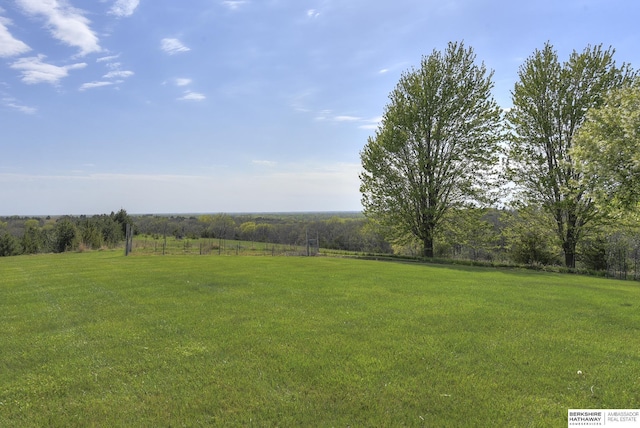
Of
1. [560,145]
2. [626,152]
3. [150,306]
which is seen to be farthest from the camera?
[560,145]

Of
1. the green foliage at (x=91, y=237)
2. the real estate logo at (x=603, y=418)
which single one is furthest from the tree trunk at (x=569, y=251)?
the green foliage at (x=91, y=237)

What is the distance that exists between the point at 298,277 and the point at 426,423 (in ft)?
31.5

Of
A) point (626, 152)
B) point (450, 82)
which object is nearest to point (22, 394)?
point (626, 152)

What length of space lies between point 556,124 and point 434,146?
719 cm

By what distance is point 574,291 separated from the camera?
34.8 ft

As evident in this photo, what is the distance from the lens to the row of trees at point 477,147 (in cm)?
2042

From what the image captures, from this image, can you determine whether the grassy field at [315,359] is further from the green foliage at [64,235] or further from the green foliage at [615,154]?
the green foliage at [64,235]

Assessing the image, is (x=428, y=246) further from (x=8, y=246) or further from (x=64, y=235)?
(x=8, y=246)

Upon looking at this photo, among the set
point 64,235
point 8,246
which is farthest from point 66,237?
point 8,246

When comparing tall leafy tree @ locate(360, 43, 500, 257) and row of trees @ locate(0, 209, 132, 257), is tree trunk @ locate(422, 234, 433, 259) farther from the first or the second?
row of trees @ locate(0, 209, 132, 257)

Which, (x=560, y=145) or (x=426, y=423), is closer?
(x=426, y=423)

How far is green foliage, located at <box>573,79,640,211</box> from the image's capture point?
42.2ft

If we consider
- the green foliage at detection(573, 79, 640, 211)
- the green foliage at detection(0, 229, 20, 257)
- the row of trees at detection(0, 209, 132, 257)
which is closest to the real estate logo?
the green foliage at detection(573, 79, 640, 211)

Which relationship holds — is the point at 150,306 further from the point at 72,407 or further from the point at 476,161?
the point at 476,161
